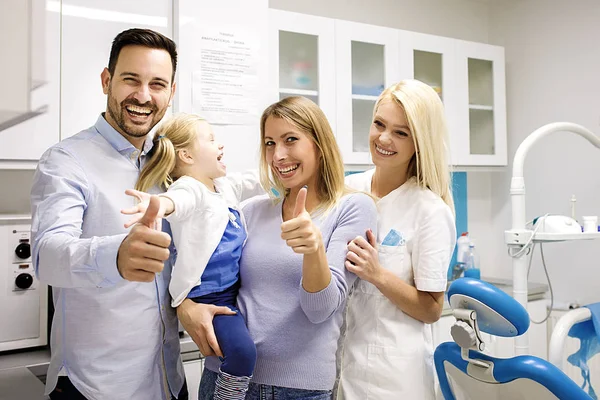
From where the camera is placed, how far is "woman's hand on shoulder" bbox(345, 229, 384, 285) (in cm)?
139

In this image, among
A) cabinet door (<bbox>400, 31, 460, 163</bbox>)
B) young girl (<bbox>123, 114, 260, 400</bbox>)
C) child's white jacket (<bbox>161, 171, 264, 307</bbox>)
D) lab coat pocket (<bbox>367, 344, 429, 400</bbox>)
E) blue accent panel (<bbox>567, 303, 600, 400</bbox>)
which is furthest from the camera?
cabinet door (<bbox>400, 31, 460, 163</bbox>)

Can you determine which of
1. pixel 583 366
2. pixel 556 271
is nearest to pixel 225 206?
pixel 583 366

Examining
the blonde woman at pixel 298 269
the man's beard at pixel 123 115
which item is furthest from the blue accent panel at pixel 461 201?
the man's beard at pixel 123 115

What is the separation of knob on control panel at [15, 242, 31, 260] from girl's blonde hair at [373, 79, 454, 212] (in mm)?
1296

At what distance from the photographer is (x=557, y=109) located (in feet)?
10.9

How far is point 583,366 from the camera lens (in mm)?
2291

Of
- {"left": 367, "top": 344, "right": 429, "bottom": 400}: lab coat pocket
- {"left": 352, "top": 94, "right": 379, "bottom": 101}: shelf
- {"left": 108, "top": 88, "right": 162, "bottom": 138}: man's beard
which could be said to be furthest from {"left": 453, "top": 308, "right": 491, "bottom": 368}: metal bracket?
{"left": 352, "top": 94, "right": 379, "bottom": 101}: shelf

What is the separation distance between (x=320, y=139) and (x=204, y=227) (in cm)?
37

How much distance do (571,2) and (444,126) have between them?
2.19m

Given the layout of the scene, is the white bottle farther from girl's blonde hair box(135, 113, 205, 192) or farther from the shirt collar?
the shirt collar

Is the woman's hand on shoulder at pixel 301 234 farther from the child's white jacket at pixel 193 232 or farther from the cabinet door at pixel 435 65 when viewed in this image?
the cabinet door at pixel 435 65

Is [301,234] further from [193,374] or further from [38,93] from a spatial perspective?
[38,93]

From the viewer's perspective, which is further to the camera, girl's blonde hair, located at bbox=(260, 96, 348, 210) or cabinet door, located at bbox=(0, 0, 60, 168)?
cabinet door, located at bbox=(0, 0, 60, 168)

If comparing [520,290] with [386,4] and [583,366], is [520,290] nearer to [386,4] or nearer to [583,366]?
[583,366]
